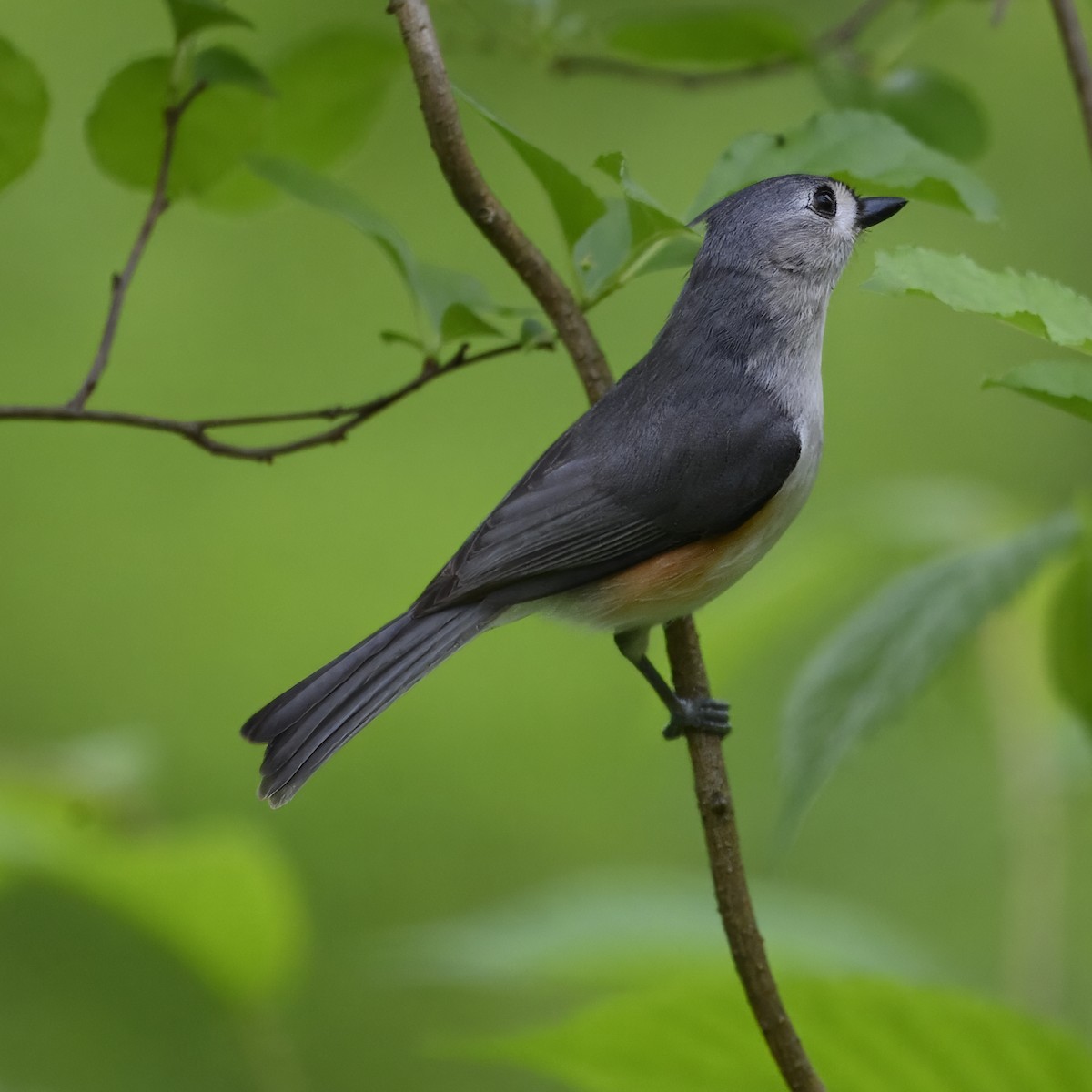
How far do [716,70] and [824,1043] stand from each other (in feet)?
3.78

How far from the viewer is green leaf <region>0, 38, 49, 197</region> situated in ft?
4.16

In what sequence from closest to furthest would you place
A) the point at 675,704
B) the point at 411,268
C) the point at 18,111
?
the point at 18,111 → the point at 411,268 → the point at 675,704

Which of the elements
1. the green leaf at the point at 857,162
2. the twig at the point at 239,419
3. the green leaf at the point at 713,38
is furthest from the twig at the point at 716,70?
the twig at the point at 239,419

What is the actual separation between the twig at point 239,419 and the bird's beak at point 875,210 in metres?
0.66

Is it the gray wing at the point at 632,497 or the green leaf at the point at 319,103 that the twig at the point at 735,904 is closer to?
the gray wing at the point at 632,497

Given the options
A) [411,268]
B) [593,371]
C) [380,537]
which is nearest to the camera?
[411,268]

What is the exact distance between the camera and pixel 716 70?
174cm

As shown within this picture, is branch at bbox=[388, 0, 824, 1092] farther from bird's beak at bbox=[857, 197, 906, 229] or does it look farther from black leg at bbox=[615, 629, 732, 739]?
bird's beak at bbox=[857, 197, 906, 229]

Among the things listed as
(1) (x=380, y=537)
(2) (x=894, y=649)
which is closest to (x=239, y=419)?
(2) (x=894, y=649)

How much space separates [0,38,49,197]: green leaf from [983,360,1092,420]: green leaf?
85 cm

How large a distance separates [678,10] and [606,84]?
4.02m

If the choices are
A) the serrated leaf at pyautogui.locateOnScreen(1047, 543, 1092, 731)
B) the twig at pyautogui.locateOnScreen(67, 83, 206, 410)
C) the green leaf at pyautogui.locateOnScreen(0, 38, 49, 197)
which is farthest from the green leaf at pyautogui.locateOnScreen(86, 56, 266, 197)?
the serrated leaf at pyautogui.locateOnScreen(1047, 543, 1092, 731)

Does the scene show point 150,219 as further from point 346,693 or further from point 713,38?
point 713,38

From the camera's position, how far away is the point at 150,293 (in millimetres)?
4965
